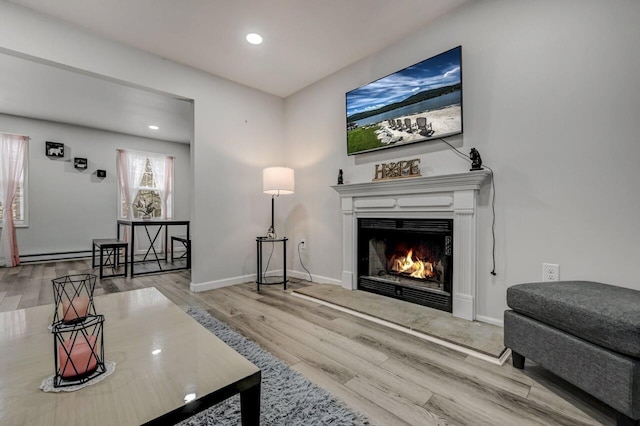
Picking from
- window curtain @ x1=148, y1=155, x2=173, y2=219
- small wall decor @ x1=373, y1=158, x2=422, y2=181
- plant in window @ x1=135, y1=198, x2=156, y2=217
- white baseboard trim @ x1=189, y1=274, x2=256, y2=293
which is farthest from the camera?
window curtain @ x1=148, y1=155, x2=173, y2=219

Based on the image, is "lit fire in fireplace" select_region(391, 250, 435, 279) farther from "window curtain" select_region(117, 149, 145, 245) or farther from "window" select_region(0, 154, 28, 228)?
"window" select_region(0, 154, 28, 228)

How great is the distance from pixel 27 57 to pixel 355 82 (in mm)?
2968

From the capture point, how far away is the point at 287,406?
4.23 ft

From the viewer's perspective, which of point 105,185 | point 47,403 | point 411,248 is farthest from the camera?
point 105,185

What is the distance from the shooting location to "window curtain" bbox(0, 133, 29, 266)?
182 inches

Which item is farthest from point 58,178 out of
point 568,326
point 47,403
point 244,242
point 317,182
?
point 568,326

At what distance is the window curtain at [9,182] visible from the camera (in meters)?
4.63

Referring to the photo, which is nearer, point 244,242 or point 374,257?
point 374,257

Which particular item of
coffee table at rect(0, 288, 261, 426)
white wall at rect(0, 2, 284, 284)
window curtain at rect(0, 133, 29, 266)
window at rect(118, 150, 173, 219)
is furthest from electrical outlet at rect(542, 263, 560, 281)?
window curtain at rect(0, 133, 29, 266)

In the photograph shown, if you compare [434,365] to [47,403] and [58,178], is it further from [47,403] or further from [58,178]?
[58,178]

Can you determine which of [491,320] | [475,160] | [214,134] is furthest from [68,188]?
[491,320]

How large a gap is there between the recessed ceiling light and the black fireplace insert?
2069mm

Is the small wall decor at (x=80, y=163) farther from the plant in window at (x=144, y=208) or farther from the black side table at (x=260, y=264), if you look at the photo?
the black side table at (x=260, y=264)

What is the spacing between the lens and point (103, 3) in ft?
7.57
